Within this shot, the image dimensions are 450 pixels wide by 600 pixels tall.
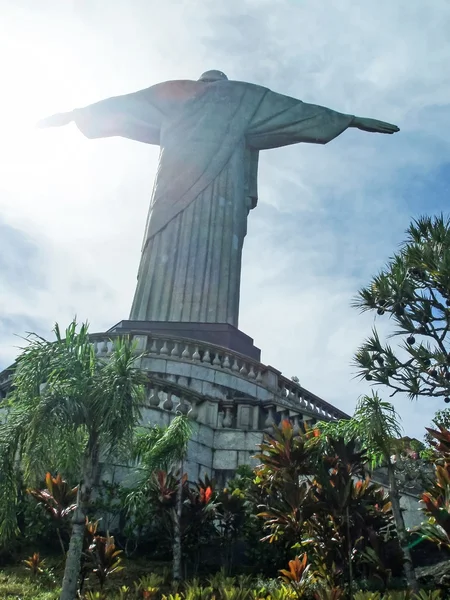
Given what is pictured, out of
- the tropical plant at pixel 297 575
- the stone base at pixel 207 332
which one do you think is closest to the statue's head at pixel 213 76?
the stone base at pixel 207 332

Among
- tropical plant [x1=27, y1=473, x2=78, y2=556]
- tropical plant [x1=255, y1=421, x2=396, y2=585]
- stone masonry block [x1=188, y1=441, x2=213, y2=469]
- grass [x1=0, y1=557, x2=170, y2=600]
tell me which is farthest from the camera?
stone masonry block [x1=188, y1=441, x2=213, y2=469]

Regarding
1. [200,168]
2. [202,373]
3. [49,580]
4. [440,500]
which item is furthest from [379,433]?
[200,168]

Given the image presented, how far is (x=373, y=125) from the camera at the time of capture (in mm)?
23703

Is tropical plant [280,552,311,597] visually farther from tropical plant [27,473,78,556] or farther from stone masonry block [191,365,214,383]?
Answer: stone masonry block [191,365,214,383]

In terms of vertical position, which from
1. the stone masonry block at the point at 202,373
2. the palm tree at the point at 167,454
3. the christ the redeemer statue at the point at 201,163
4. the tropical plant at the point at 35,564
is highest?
the christ the redeemer statue at the point at 201,163

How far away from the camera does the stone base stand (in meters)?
18.1

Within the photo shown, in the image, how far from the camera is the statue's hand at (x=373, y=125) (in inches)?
923

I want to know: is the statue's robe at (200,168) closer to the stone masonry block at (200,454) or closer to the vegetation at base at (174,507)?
the stone masonry block at (200,454)

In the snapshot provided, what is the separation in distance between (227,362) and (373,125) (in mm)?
11696

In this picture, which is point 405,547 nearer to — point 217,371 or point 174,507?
point 174,507

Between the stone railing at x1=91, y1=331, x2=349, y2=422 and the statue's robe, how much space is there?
3.39 metres

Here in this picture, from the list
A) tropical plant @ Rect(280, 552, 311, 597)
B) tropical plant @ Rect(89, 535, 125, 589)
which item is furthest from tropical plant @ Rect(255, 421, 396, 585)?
tropical plant @ Rect(89, 535, 125, 589)

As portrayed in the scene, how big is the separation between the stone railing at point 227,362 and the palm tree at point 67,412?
7304 mm

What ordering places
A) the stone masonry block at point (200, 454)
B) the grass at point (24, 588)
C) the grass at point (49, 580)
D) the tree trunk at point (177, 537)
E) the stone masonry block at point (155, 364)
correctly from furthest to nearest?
the stone masonry block at point (155, 364) → the stone masonry block at point (200, 454) → the tree trunk at point (177, 537) → the grass at point (49, 580) → the grass at point (24, 588)
